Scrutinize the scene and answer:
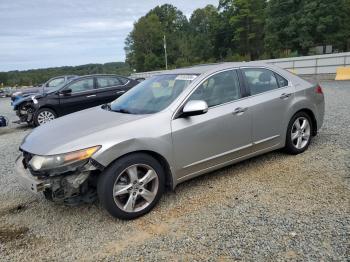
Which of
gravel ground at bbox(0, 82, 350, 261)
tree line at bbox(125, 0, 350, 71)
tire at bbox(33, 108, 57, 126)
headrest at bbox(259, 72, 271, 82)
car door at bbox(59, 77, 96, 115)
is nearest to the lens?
gravel ground at bbox(0, 82, 350, 261)

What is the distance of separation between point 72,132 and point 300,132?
345 cm

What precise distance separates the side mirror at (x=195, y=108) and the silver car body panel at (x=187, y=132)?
0.10 metres

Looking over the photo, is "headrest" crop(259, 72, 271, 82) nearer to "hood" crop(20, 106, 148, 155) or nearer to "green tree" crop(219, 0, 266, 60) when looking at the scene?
"hood" crop(20, 106, 148, 155)

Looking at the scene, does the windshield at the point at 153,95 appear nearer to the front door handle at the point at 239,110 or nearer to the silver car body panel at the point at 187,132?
the silver car body panel at the point at 187,132

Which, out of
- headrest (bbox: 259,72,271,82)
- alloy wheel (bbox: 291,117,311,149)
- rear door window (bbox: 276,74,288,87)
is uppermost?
headrest (bbox: 259,72,271,82)

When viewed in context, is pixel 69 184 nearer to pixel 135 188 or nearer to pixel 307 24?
pixel 135 188

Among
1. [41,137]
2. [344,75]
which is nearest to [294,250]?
[41,137]

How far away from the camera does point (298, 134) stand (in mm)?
5246

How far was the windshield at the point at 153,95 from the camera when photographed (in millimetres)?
4150

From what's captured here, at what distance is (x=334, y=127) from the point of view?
270 inches

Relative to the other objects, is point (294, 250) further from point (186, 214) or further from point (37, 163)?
point (37, 163)

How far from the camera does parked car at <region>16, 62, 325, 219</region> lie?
344 cm

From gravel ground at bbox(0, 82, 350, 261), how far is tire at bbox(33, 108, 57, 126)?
5.77 metres

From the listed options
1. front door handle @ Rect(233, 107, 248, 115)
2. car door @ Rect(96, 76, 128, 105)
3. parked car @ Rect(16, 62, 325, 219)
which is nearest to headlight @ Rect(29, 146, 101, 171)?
parked car @ Rect(16, 62, 325, 219)
